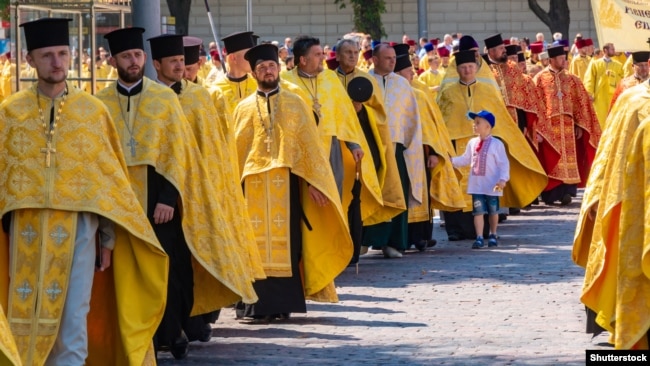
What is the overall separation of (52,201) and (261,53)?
3173mm

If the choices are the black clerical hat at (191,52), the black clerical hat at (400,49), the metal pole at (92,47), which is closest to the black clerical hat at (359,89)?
the metal pole at (92,47)

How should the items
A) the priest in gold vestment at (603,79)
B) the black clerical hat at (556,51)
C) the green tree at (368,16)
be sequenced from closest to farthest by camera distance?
the black clerical hat at (556,51), the priest in gold vestment at (603,79), the green tree at (368,16)

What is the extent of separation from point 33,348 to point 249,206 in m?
3.50

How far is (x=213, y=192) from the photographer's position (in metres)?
9.77

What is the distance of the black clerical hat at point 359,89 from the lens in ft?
46.7

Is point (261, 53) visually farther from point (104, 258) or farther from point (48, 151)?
point (48, 151)

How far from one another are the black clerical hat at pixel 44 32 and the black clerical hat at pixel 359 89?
5.94 m

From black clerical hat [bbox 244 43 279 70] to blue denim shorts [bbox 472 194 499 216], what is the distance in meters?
5.47

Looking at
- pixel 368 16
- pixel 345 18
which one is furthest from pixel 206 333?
pixel 345 18

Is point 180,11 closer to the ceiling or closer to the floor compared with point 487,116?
closer to the ceiling

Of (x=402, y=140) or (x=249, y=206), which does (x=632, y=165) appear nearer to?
(x=249, y=206)

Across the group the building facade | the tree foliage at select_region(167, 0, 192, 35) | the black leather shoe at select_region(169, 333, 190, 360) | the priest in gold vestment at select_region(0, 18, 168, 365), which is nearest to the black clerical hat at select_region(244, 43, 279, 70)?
the black leather shoe at select_region(169, 333, 190, 360)

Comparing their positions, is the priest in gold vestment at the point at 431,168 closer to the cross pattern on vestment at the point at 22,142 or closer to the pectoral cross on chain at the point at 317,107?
the pectoral cross on chain at the point at 317,107

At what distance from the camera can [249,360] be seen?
32.3ft
